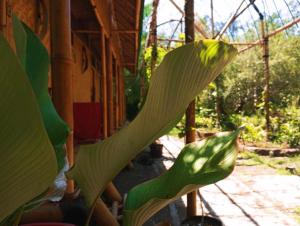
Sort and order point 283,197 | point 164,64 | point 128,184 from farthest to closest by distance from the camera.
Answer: point 128,184, point 283,197, point 164,64

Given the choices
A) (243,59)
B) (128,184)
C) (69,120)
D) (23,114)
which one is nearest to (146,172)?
(128,184)

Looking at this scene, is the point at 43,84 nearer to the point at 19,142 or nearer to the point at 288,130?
the point at 19,142

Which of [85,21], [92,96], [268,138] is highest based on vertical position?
[85,21]

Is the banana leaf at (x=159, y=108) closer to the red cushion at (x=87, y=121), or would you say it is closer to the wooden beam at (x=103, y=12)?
the wooden beam at (x=103, y=12)

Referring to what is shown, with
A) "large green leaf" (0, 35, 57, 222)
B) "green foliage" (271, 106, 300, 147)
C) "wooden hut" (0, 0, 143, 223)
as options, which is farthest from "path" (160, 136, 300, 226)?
"green foliage" (271, 106, 300, 147)

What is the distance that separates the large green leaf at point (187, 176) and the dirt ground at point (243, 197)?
2250 millimetres

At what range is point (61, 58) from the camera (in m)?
2.00

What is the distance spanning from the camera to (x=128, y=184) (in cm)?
662

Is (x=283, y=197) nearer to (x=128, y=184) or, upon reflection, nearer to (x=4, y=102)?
(x=128, y=184)

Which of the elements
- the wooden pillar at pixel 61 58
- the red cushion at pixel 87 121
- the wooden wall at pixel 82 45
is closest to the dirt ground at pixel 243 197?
→ the red cushion at pixel 87 121

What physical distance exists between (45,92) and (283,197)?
5.43m

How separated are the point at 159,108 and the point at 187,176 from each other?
0.25 m

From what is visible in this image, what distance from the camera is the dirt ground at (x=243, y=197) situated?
492cm

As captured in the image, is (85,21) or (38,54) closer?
(38,54)
